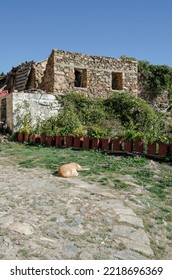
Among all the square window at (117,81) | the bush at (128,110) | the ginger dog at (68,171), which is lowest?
the ginger dog at (68,171)

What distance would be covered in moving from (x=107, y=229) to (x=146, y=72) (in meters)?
16.0

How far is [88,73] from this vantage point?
1577 cm

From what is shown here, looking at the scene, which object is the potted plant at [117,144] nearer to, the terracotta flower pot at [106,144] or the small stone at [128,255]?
the terracotta flower pot at [106,144]

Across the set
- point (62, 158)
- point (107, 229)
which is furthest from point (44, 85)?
point (107, 229)

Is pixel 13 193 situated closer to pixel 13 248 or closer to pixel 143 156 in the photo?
pixel 13 248

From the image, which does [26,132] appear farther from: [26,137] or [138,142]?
Answer: [138,142]

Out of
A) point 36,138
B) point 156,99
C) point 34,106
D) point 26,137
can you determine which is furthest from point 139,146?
point 156,99

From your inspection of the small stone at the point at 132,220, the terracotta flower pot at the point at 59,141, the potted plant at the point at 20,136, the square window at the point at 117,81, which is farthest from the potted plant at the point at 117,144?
the square window at the point at 117,81

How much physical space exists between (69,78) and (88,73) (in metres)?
1.01

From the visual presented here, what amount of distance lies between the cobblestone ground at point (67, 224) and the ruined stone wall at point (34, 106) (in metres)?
7.32

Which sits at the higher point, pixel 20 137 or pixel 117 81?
pixel 117 81

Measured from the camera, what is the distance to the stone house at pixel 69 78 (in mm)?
13562

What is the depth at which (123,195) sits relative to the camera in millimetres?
5152

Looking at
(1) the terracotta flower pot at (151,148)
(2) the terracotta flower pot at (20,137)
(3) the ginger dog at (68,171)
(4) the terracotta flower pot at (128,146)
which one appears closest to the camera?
(3) the ginger dog at (68,171)
